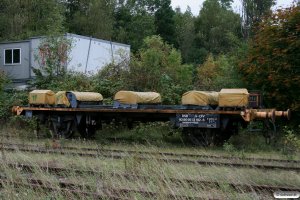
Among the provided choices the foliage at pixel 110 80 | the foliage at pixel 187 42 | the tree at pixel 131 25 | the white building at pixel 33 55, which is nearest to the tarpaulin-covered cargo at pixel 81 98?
the foliage at pixel 110 80

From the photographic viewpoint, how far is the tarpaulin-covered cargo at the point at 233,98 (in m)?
15.0

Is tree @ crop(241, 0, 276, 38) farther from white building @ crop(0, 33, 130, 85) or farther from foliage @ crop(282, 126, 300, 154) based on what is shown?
foliage @ crop(282, 126, 300, 154)

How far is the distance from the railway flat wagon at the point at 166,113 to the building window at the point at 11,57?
18.3 m

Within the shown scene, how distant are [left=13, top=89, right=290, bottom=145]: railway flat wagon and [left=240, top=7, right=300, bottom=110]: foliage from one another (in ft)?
7.29

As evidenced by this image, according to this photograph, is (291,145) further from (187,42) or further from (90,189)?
(187,42)

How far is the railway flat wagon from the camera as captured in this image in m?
15.2

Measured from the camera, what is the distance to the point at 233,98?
15.1m

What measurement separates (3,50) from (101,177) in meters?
31.0

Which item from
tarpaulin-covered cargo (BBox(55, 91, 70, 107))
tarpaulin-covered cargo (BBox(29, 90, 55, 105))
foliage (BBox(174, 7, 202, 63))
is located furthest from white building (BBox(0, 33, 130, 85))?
foliage (BBox(174, 7, 202, 63))

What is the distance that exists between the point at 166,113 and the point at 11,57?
24.1 m

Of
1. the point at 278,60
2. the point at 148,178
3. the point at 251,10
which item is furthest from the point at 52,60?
the point at 148,178

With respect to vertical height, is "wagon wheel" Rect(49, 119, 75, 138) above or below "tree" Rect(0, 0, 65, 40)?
below

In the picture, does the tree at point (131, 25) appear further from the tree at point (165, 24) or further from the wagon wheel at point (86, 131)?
the wagon wheel at point (86, 131)

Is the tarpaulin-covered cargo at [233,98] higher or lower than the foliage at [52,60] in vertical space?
lower
